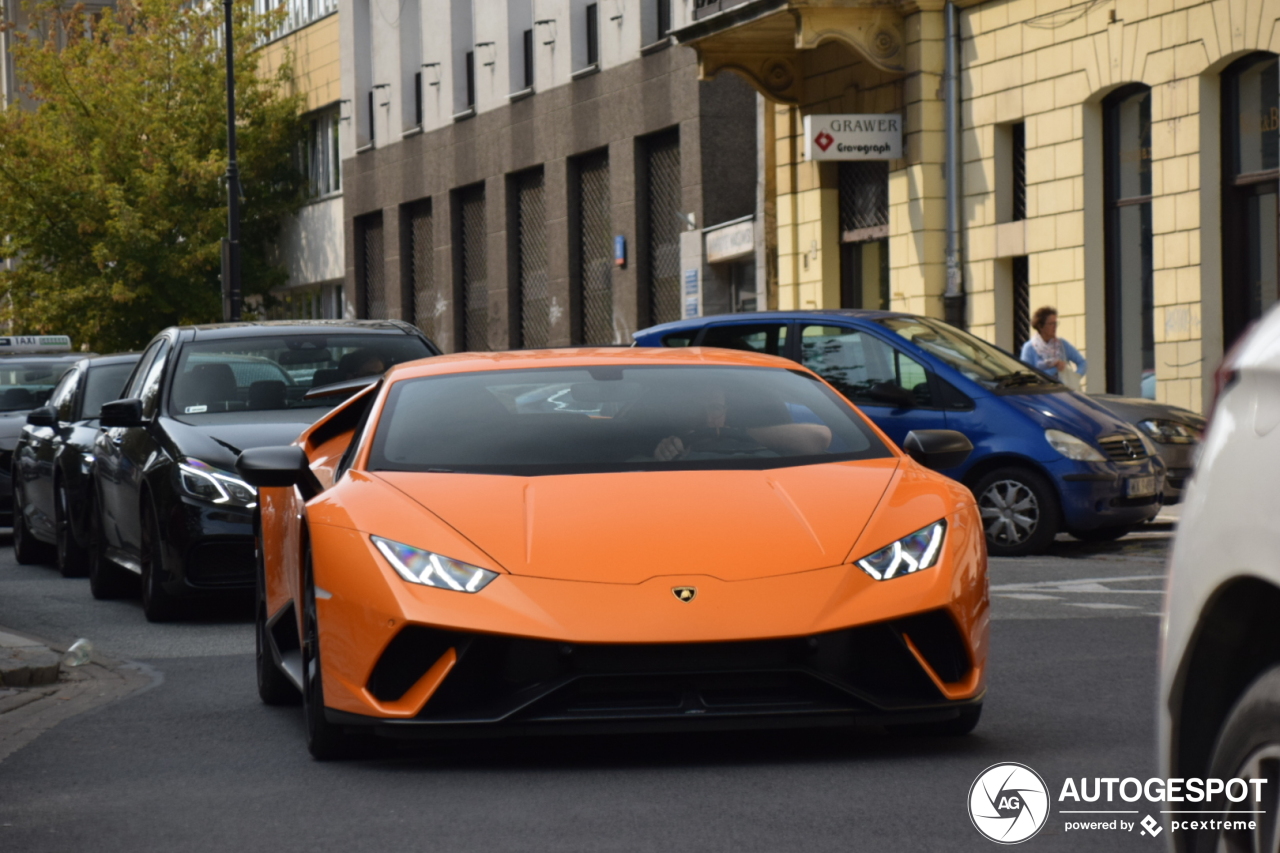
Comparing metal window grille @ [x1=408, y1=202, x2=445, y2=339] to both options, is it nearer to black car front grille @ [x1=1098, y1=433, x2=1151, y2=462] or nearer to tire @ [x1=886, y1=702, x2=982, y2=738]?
black car front grille @ [x1=1098, y1=433, x2=1151, y2=462]

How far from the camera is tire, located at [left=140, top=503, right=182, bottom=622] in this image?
10992 mm

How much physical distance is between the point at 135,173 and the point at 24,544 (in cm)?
3204

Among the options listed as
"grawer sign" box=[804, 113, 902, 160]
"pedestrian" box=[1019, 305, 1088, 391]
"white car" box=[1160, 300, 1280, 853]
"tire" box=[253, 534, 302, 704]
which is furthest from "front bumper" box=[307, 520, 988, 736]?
"grawer sign" box=[804, 113, 902, 160]

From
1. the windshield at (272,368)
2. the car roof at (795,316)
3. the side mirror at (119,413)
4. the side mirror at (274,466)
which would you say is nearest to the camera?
the side mirror at (274,466)

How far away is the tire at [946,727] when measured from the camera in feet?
20.3

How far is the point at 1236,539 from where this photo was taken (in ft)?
9.34

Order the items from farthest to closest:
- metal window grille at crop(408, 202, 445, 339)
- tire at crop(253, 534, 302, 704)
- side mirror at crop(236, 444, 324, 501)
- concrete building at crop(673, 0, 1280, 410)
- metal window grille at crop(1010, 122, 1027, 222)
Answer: metal window grille at crop(408, 202, 445, 339), metal window grille at crop(1010, 122, 1027, 222), concrete building at crop(673, 0, 1280, 410), tire at crop(253, 534, 302, 704), side mirror at crop(236, 444, 324, 501)

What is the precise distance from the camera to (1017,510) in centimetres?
1418

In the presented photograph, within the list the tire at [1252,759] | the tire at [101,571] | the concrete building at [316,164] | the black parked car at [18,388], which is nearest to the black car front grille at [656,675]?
the tire at [1252,759]

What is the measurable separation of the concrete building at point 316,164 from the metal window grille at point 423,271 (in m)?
2.82

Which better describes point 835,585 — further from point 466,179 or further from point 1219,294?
point 466,179

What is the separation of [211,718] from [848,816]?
3.04 m

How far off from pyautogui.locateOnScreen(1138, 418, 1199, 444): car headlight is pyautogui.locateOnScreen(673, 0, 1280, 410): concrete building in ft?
14.0

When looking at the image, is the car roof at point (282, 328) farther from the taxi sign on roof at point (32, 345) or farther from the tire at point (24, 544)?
the taxi sign on roof at point (32, 345)
